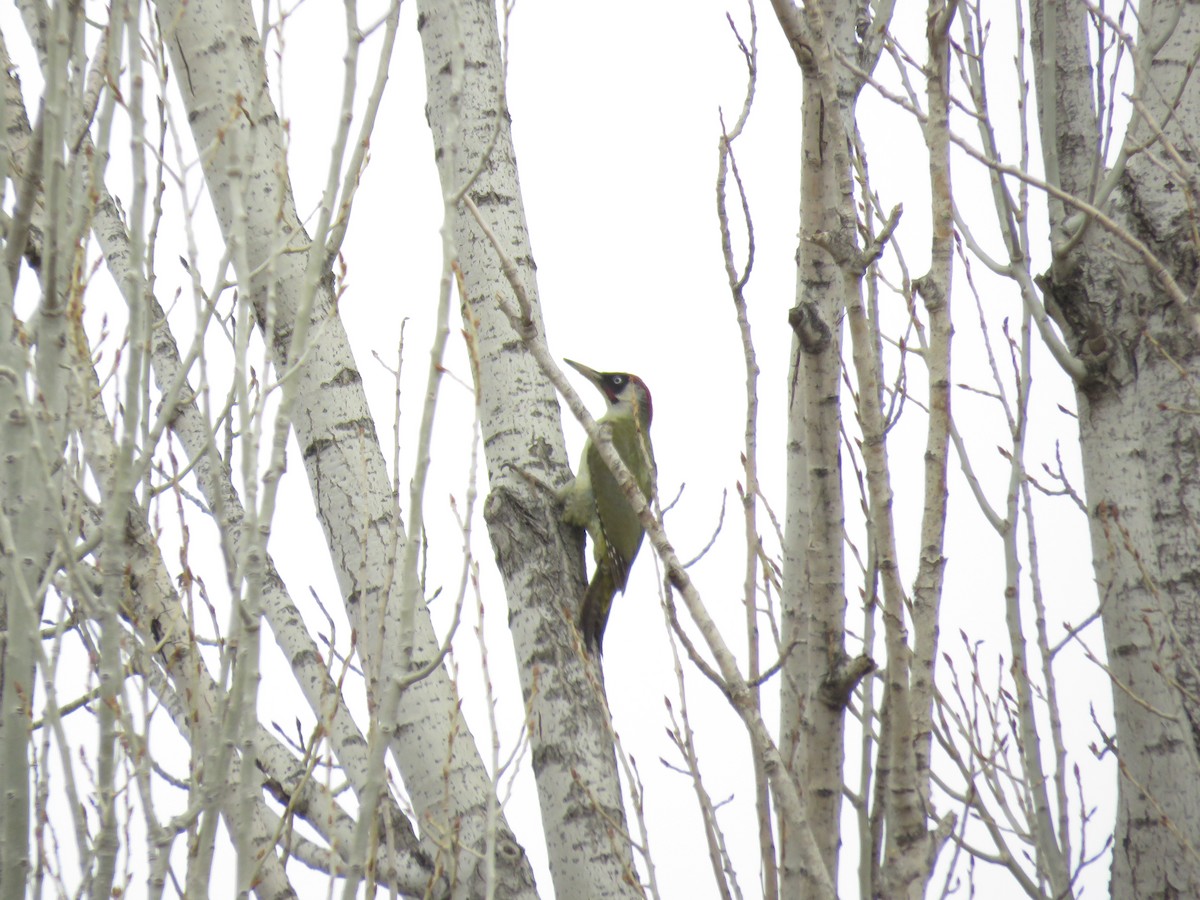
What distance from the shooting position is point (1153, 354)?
379 centimetres

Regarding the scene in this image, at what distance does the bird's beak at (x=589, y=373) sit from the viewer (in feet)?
20.2

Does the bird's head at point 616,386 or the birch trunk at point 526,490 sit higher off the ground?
the bird's head at point 616,386

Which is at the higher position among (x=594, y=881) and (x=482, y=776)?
(x=482, y=776)

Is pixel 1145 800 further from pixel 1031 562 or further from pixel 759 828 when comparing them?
pixel 759 828

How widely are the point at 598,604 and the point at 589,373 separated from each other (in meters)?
1.86

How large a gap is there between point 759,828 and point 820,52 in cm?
117

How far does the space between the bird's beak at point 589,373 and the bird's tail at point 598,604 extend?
4.83ft

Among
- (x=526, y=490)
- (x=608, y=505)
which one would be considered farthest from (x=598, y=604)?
(x=526, y=490)

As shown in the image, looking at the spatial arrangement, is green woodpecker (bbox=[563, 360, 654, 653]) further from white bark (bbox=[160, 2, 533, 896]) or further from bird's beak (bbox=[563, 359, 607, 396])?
white bark (bbox=[160, 2, 533, 896])

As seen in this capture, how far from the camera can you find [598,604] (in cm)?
466

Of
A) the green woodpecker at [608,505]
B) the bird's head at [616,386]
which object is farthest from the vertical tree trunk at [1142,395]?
the bird's head at [616,386]

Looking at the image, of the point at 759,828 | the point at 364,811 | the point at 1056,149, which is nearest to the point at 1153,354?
the point at 1056,149

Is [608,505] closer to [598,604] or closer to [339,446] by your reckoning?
[598,604]

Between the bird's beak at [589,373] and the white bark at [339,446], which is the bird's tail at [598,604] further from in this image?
the bird's beak at [589,373]
